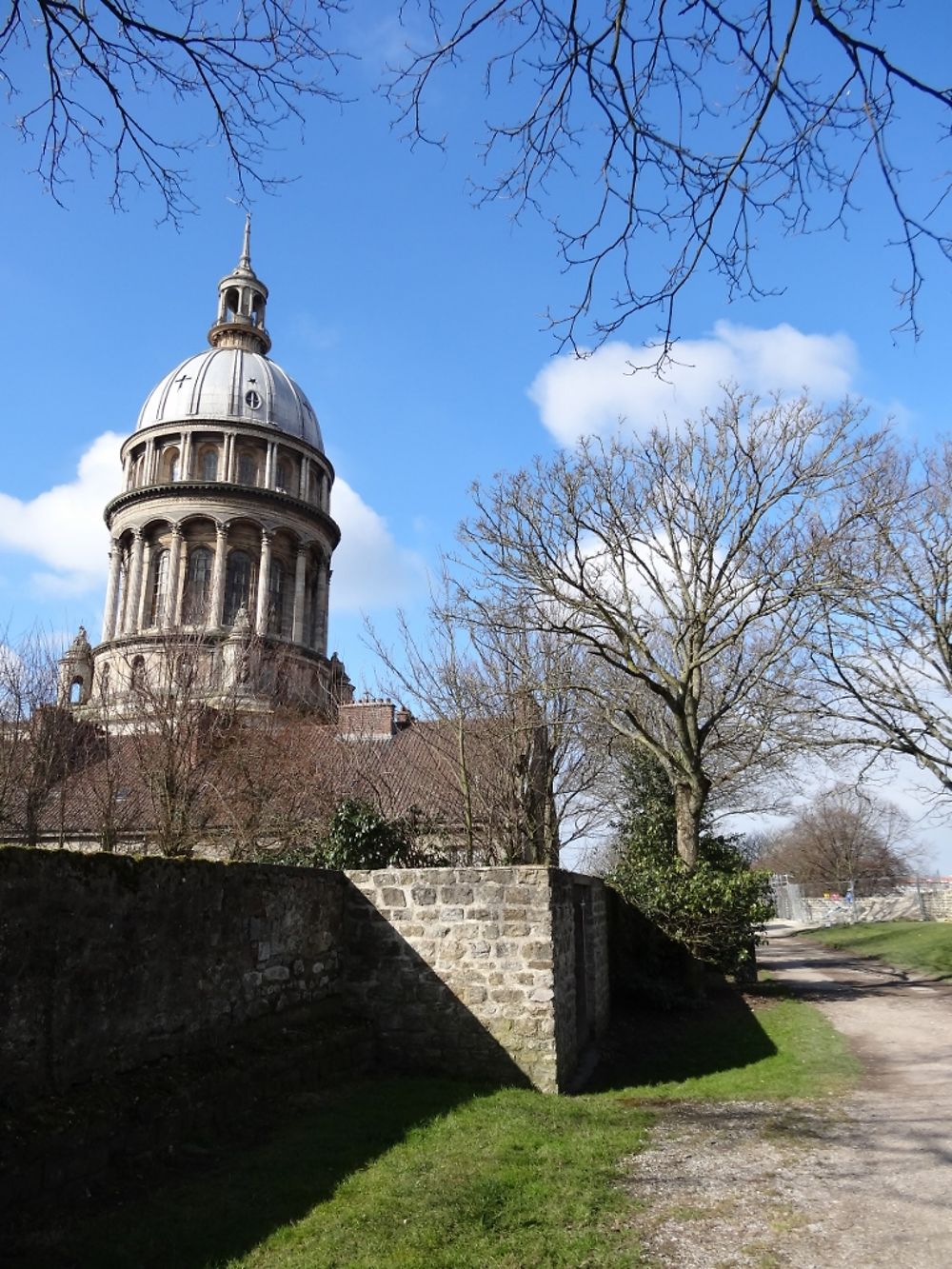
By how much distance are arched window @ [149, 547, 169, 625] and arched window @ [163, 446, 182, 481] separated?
177 inches

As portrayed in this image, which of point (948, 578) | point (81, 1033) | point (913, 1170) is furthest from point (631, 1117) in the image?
point (948, 578)

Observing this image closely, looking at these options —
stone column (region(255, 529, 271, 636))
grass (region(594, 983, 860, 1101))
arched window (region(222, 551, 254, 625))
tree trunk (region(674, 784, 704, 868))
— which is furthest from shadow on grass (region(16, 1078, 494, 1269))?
arched window (region(222, 551, 254, 625))

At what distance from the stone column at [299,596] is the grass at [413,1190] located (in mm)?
35594

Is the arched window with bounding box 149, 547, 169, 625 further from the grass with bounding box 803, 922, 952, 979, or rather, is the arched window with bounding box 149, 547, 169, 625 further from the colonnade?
the grass with bounding box 803, 922, 952, 979

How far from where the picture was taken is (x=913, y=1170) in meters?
6.08

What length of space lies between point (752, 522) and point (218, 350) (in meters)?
40.5

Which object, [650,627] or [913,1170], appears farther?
[650,627]

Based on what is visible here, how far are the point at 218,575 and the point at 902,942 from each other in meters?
30.5

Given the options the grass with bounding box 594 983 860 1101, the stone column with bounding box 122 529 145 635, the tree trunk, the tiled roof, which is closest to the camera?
the grass with bounding box 594 983 860 1101

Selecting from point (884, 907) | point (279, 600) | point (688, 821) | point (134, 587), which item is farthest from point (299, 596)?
point (688, 821)

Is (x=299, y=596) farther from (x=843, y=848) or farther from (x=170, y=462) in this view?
(x=843, y=848)

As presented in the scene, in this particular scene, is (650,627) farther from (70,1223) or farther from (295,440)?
(295,440)

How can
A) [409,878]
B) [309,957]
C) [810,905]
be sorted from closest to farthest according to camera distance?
[309,957] < [409,878] < [810,905]

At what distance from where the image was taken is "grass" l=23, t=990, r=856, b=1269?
4.66 m
